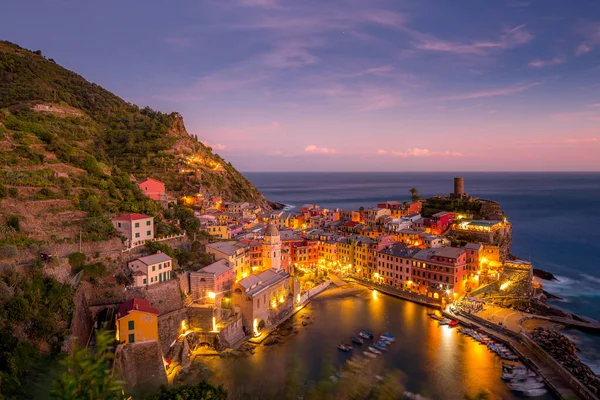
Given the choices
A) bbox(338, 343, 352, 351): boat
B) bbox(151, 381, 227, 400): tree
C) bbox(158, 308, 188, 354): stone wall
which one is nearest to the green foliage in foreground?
bbox(151, 381, 227, 400): tree

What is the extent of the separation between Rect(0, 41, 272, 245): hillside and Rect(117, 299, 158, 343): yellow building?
6.08 metres

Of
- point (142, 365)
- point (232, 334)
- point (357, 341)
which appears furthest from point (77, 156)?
point (357, 341)

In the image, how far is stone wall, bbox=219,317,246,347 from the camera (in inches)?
880

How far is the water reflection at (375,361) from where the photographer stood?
63.2ft

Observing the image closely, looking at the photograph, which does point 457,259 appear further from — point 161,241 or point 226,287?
point 161,241

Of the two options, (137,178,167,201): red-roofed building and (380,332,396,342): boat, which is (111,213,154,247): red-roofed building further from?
(380,332,396,342): boat

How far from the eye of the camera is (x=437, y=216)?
43469 millimetres

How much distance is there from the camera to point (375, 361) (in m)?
22.0

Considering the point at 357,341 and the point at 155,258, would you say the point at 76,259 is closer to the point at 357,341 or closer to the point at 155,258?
the point at 155,258

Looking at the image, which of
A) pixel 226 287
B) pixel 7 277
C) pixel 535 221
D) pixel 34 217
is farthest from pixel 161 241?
pixel 535 221

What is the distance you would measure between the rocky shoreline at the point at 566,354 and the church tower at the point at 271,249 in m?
18.6

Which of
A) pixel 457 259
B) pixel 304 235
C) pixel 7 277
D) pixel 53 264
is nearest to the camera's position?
pixel 7 277

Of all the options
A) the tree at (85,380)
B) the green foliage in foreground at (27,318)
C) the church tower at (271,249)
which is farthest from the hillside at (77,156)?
the tree at (85,380)

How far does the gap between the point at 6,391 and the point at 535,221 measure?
7315cm
